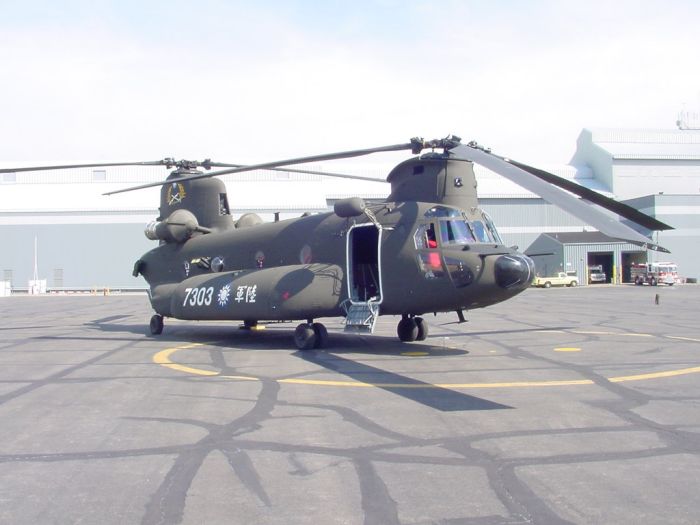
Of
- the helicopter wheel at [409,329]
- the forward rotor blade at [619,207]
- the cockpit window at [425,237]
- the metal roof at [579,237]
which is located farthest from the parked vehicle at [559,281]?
the forward rotor blade at [619,207]

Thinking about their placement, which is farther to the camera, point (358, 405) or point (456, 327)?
point (456, 327)

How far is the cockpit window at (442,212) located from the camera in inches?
571

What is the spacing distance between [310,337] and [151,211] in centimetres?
5330

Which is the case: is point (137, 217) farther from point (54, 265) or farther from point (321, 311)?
point (321, 311)

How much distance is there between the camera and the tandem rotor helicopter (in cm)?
1376

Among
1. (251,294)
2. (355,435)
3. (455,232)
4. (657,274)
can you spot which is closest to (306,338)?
(251,294)

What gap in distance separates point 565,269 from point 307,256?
52.9 m

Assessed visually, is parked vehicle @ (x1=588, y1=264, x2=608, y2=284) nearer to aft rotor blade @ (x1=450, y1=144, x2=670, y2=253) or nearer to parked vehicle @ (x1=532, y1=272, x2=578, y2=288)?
parked vehicle @ (x1=532, y1=272, x2=578, y2=288)

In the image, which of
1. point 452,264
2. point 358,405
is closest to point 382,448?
point 358,405

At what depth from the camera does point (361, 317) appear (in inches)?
570

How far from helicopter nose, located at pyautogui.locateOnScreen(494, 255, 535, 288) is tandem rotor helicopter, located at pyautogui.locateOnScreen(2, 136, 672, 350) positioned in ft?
0.06

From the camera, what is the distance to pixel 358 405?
9203 mm

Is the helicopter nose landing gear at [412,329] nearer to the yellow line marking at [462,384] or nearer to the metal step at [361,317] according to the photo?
the metal step at [361,317]

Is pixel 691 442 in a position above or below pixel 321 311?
below
